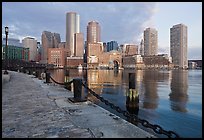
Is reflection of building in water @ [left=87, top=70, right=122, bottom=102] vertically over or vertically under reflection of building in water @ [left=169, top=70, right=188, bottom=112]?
over

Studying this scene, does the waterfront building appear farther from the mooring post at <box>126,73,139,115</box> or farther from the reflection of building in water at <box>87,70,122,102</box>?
the mooring post at <box>126,73,139,115</box>

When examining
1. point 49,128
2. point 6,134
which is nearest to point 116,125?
point 49,128

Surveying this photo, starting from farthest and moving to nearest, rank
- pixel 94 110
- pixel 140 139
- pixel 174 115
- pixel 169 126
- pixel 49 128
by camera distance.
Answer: pixel 174 115, pixel 169 126, pixel 94 110, pixel 49 128, pixel 140 139

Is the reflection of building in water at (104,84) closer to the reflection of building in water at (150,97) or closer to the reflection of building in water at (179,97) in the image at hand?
the reflection of building in water at (150,97)

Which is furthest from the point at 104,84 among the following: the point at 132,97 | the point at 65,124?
the point at 65,124

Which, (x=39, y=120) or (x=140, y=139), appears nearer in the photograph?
(x=140, y=139)

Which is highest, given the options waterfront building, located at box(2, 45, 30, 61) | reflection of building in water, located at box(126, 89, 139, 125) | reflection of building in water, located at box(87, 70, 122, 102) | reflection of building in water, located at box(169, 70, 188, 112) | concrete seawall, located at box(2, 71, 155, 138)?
waterfront building, located at box(2, 45, 30, 61)

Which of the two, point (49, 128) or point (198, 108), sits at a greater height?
point (49, 128)

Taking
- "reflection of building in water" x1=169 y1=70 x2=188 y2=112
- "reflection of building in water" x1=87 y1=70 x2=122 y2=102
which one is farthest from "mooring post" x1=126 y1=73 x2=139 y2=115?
"reflection of building in water" x1=87 y1=70 x2=122 y2=102

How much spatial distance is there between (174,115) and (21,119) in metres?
11.2

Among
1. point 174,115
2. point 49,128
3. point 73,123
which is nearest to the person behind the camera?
point 49,128

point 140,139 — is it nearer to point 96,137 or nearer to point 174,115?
point 96,137

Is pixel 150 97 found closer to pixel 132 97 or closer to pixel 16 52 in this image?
pixel 132 97

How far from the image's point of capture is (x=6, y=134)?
4773 millimetres
